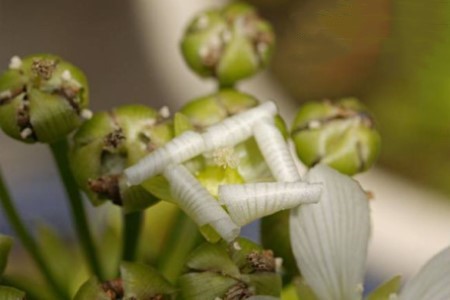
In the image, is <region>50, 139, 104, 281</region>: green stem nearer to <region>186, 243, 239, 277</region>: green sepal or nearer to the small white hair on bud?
the small white hair on bud

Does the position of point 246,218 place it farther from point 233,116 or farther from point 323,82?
point 323,82

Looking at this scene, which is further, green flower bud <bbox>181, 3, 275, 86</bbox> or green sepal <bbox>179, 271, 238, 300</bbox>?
green flower bud <bbox>181, 3, 275, 86</bbox>

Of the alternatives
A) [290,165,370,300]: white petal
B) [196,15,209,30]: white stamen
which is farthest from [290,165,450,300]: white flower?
Result: [196,15,209,30]: white stamen

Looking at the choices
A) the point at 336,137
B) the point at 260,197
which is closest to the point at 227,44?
the point at 336,137

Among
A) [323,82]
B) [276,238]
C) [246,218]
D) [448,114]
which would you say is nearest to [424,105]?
[448,114]

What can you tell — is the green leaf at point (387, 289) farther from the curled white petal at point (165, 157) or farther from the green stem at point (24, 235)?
the green stem at point (24, 235)
